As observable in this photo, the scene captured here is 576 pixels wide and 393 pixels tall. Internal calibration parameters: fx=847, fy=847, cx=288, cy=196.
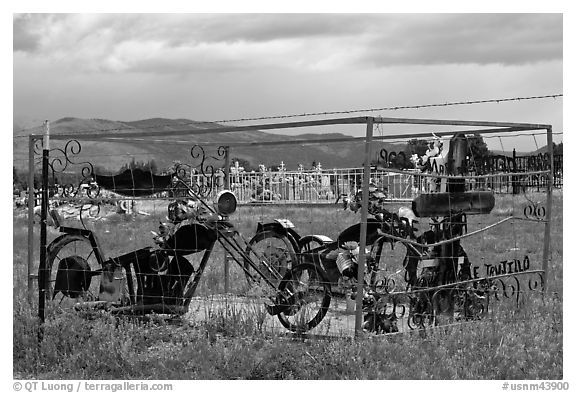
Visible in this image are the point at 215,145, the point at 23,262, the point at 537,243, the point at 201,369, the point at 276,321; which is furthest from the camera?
the point at 537,243

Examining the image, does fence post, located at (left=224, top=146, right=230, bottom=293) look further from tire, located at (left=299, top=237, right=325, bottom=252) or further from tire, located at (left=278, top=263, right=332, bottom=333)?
tire, located at (left=278, top=263, right=332, bottom=333)

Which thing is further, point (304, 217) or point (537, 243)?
point (537, 243)

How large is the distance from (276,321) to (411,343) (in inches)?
68.1

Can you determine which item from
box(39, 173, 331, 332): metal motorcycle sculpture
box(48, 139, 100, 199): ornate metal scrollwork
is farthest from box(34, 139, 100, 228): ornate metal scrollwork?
box(39, 173, 331, 332): metal motorcycle sculpture

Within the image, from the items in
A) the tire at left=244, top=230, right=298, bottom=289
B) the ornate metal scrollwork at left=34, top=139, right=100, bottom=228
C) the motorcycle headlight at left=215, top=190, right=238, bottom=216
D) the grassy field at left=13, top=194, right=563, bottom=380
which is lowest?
the grassy field at left=13, top=194, right=563, bottom=380

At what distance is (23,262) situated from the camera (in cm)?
1577

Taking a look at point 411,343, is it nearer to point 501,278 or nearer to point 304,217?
point 501,278

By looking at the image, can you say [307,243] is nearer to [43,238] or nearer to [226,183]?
[226,183]

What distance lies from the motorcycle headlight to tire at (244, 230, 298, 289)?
1.58 ft

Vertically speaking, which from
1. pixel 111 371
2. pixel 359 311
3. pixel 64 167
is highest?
pixel 64 167

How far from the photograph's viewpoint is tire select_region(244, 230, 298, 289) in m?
9.62

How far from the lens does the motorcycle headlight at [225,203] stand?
9.71m

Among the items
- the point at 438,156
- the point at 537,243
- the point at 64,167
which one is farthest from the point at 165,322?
the point at 537,243

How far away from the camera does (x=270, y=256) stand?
10.3m
